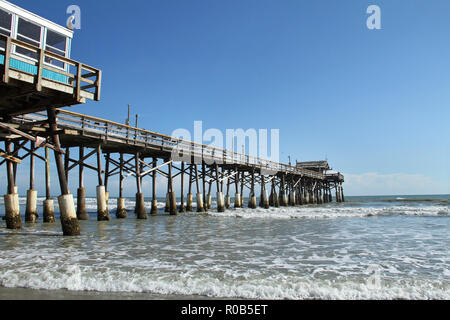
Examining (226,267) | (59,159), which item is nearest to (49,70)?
(59,159)

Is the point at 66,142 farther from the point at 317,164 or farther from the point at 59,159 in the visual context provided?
→ the point at 317,164

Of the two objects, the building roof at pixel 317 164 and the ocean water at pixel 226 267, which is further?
the building roof at pixel 317 164

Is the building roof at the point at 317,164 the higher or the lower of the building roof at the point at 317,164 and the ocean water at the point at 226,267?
the higher

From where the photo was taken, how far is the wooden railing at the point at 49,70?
7.70 metres

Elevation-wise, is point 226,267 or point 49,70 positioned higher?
point 49,70

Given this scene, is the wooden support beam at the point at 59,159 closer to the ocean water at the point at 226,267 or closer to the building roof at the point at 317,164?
the ocean water at the point at 226,267

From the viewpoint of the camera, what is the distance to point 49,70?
902 cm

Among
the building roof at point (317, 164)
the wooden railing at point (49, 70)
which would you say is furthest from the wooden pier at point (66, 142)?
the building roof at point (317, 164)

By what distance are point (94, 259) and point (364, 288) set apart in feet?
17.4

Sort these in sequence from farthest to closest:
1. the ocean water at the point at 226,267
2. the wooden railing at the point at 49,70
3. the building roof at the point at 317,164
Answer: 1. the building roof at the point at 317,164
2. the wooden railing at the point at 49,70
3. the ocean water at the point at 226,267

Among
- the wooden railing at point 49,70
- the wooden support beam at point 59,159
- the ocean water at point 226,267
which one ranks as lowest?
the ocean water at point 226,267

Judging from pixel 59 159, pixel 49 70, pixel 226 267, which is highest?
pixel 49 70

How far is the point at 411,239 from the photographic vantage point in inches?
399

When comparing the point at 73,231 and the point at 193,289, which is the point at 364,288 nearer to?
the point at 193,289
